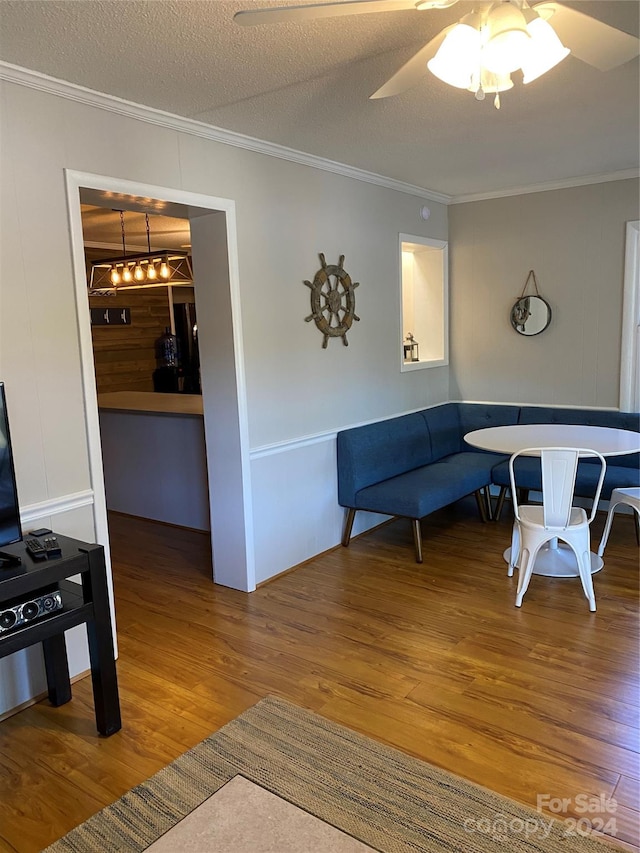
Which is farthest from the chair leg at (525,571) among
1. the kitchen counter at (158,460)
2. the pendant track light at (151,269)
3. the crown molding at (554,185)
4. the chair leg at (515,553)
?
the pendant track light at (151,269)

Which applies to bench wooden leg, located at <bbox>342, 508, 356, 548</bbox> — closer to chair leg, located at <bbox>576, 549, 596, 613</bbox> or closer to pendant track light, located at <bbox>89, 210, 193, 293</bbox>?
chair leg, located at <bbox>576, 549, 596, 613</bbox>

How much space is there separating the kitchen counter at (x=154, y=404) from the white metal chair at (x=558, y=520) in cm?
232

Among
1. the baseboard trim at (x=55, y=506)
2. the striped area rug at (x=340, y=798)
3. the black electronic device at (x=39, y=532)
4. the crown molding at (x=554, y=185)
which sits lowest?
the striped area rug at (x=340, y=798)

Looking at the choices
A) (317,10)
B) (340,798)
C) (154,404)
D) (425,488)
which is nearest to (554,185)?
(425,488)

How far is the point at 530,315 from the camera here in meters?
5.11

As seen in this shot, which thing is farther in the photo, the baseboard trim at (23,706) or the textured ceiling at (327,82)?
the baseboard trim at (23,706)

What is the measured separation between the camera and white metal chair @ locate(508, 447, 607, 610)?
322 cm

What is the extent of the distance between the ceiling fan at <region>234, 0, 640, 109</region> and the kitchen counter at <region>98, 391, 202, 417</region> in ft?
10.1

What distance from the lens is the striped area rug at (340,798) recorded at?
1868 mm

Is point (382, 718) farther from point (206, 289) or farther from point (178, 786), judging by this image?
point (206, 289)

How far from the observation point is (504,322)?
528 cm

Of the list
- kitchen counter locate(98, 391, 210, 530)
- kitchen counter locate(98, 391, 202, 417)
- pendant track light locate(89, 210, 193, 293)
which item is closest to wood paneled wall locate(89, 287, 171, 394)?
kitchen counter locate(98, 391, 202, 417)

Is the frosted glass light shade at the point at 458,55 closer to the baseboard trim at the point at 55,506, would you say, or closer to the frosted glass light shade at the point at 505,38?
the frosted glass light shade at the point at 505,38

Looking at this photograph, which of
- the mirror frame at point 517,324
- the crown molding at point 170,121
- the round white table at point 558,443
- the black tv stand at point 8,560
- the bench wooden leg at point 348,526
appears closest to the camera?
the black tv stand at point 8,560
